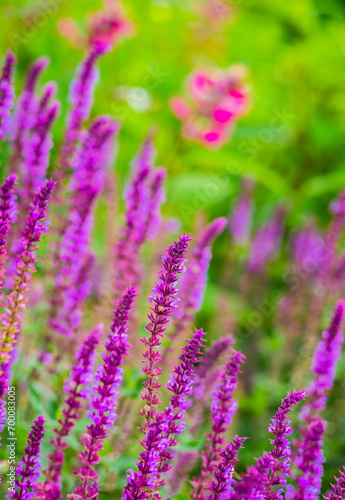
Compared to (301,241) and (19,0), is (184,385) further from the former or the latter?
(19,0)

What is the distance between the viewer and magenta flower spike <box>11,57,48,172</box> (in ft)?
6.84

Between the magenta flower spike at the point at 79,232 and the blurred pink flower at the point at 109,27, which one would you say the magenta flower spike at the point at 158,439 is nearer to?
the magenta flower spike at the point at 79,232

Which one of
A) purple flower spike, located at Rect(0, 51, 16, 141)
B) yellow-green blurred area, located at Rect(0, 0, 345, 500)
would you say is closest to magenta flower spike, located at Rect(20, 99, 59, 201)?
purple flower spike, located at Rect(0, 51, 16, 141)

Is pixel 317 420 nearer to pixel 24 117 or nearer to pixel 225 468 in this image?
pixel 225 468

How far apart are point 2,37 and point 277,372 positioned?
3.32 metres

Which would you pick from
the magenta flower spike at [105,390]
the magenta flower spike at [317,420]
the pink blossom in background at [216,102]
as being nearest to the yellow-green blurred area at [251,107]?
the pink blossom in background at [216,102]

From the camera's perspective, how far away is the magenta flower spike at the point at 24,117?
208 cm

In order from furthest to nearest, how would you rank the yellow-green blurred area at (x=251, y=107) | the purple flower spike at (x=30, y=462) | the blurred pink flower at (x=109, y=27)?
the yellow-green blurred area at (x=251, y=107) → the blurred pink flower at (x=109, y=27) → the purple flower spike at (x=30, y=462)

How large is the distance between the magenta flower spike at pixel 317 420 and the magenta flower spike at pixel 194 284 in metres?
0.46

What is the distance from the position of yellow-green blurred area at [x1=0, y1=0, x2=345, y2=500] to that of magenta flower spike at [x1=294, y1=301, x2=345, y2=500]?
1.46 metres

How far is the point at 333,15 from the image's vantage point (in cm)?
598

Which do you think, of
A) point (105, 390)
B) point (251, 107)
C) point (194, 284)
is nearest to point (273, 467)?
point (105, 390)

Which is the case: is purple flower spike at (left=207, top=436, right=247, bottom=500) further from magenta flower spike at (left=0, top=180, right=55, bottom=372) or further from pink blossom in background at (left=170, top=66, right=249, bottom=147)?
pink blossom in background at (left=170, top=66, right=249, bottom=147)

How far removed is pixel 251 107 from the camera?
502cm
